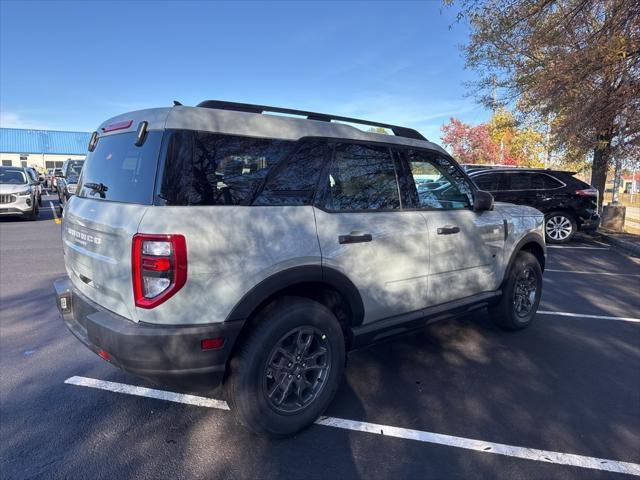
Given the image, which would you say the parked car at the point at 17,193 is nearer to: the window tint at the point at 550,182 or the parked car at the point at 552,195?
the parked car at the point at 552,195

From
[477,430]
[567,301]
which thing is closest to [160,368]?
[477,430]

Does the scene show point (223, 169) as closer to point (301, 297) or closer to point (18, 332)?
point (301, 297)

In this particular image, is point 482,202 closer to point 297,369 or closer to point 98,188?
point 297,369

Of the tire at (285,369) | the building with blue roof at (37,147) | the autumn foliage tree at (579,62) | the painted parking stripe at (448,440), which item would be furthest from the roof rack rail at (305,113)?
the building with blue roof at (37,147)

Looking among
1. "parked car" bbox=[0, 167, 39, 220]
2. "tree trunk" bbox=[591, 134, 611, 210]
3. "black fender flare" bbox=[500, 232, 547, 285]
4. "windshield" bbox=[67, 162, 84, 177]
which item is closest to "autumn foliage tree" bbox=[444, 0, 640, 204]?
"tree trunk" bbox=[591, 134, 611, 210]

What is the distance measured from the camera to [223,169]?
2486 millimetres

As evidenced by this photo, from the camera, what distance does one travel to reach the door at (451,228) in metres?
3.49

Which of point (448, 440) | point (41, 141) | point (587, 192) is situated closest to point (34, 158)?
point (41, 141)

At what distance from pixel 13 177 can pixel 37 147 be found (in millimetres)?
53664

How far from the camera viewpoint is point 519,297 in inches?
180

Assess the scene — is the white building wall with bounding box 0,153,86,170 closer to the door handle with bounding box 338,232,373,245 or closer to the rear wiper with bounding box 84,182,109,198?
the rear wiper with bounding box 84,182,109,198

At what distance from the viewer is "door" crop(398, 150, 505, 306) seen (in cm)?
349

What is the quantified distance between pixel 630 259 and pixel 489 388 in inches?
300

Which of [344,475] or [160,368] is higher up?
[160,368]
